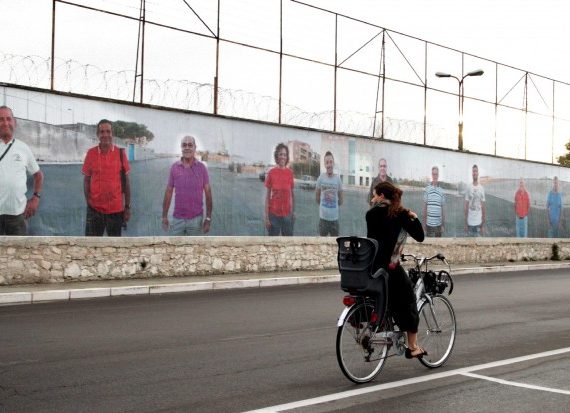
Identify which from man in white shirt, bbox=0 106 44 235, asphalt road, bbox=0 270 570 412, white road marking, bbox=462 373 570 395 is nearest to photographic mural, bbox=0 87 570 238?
man in white shirt, bbox=0 106 44 235

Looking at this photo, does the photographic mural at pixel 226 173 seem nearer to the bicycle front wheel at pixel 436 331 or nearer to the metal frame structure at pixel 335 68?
the metal frame structure at pixel 335 68

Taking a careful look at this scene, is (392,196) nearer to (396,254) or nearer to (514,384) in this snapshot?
(396,254)

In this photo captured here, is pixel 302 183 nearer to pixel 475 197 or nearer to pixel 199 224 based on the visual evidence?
pixel 199 224

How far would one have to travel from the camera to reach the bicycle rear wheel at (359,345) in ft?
20.7

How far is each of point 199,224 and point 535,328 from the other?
10567 millimetres

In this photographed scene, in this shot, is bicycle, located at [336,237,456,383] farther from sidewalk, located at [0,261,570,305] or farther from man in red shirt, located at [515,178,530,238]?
man in red shirt, located at [515,178,530,238]

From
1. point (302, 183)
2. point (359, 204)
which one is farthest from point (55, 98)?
point (359, 204)

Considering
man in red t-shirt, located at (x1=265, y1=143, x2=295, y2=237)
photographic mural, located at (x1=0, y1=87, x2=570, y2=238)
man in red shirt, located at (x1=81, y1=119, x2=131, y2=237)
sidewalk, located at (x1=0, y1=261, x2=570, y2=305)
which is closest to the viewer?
sidewalk, located at (x1=0, y1=261, x2=570, y2=305)

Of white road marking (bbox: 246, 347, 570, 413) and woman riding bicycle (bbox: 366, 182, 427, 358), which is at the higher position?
woman riding bicycle (bbox: 366, 182, 427, 358)

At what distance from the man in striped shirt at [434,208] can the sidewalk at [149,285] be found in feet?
23.1

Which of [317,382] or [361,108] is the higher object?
[361,108]

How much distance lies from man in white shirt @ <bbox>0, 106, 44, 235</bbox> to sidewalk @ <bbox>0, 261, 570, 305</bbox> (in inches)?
58.8

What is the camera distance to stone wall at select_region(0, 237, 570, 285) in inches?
595

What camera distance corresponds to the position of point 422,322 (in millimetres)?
6996
